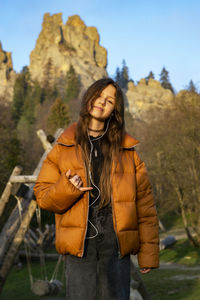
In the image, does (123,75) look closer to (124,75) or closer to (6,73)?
(124,75)

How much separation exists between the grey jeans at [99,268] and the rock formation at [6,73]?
3750 inches

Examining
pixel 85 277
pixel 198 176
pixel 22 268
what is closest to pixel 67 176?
pixel 85 277

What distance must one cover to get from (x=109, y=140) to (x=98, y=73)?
10263 centimetres

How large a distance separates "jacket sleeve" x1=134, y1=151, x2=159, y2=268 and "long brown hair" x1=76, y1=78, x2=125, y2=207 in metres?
0.25

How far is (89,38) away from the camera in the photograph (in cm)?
11056

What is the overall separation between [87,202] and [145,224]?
52cm

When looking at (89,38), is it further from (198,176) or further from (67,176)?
(67,176)

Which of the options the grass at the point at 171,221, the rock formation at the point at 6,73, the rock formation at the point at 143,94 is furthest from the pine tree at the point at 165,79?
the grass at the point at 171,221

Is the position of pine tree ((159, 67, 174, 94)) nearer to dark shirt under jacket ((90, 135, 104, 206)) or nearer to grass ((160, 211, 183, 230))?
grass ((160, 211, 183, 230))

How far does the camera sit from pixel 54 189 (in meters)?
2.76

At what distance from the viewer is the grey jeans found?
2.74 m

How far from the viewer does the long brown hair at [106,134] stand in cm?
292

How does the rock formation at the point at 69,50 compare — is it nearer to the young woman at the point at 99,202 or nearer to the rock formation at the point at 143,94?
the rock formation at the point at 143,94

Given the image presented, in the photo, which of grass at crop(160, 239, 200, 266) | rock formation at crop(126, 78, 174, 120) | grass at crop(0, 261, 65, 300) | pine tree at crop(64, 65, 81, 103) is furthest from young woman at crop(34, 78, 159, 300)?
rock formation at crop(126, 78, 174, 120)
